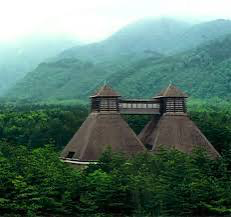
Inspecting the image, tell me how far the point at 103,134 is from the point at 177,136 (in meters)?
3.95

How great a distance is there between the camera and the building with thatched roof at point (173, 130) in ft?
84.1

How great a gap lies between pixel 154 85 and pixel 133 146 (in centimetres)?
6900

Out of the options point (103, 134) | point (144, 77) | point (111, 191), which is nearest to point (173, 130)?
point (103, 134)

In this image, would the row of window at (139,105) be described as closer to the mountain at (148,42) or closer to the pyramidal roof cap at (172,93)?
the pyramidal roof cap at (172,93)

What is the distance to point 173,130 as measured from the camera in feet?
86.1

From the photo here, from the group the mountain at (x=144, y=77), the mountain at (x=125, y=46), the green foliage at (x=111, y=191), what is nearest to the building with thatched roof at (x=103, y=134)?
the green foliage at (x=111, y=191)

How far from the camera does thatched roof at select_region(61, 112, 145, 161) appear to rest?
80.1 feet

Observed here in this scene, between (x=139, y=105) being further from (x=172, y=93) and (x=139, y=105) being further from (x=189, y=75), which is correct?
(x=189, y=75)

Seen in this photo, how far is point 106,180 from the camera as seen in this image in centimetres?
1852

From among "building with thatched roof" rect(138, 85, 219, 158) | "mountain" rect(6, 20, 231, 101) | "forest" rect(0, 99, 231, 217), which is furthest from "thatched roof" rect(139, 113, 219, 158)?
"mountain" rect(6, 20, 231, 101)

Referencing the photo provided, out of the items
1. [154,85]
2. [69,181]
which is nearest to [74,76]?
[154,85]

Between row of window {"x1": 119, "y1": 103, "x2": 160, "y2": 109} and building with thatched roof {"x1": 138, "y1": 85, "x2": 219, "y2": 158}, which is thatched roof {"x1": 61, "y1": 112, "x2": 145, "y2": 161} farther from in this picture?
building with thatched roof {"x1": 138, "y1": 85, "x2": 219, "y2": 158}

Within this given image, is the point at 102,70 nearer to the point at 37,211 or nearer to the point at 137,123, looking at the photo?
the point at 137,123

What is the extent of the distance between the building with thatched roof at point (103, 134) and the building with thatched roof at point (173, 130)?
1466 mm
